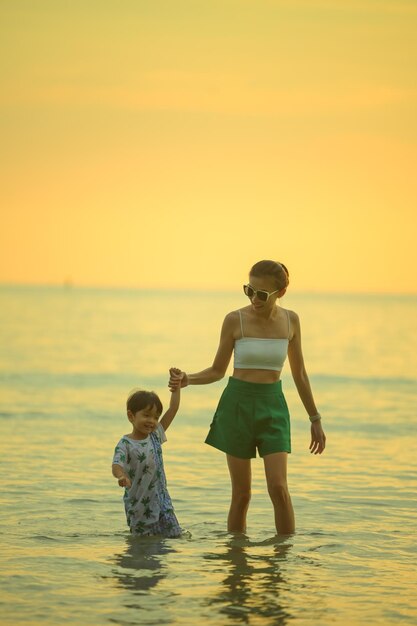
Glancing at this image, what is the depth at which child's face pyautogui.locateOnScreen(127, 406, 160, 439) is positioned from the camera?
8.15m

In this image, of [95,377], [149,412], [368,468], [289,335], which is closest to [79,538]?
[149,412]

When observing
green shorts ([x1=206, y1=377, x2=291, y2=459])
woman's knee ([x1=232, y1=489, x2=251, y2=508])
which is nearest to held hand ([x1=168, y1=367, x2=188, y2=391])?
green shorts ([x1=206, y1=377, x2=291, y2=459])

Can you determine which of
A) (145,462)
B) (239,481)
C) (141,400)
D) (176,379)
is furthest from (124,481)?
(239,481)

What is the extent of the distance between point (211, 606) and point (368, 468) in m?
6.77

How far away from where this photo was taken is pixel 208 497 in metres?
11.1

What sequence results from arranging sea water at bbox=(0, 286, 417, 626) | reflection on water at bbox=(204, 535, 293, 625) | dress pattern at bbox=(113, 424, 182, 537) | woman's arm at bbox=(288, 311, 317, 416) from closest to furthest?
1. reflection on water at bbox=(204, 535, 293, 625)
2. sea water at bbox=(0, 286, 417, 626)
3. dress pattern at bbox=(113, 424, 182, 537)
4. woman's arm at bbox=(288, 311, 317, 416)

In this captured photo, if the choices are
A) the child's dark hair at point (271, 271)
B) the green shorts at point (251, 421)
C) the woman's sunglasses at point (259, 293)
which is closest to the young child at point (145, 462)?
the green shorts at point (251, 421)

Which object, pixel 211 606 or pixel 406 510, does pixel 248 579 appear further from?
pixel 406 510

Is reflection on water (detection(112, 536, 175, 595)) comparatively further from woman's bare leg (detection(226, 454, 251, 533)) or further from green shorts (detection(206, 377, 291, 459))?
green shorts (detection(206, 377, 291, 459))

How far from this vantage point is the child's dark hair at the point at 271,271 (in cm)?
823

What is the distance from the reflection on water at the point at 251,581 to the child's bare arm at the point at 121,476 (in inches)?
31.2

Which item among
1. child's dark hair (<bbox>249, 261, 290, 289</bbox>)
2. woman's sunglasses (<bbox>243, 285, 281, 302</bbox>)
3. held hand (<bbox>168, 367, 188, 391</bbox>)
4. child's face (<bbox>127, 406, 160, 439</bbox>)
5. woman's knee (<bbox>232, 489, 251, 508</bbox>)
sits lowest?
woman's knee (<bbox>232, 489, 251, 508</bbox>)

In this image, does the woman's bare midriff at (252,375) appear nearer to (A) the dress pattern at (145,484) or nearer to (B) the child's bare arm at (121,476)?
(A) the dress pattern at (145,484)

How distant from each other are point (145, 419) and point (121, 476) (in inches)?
18.7
